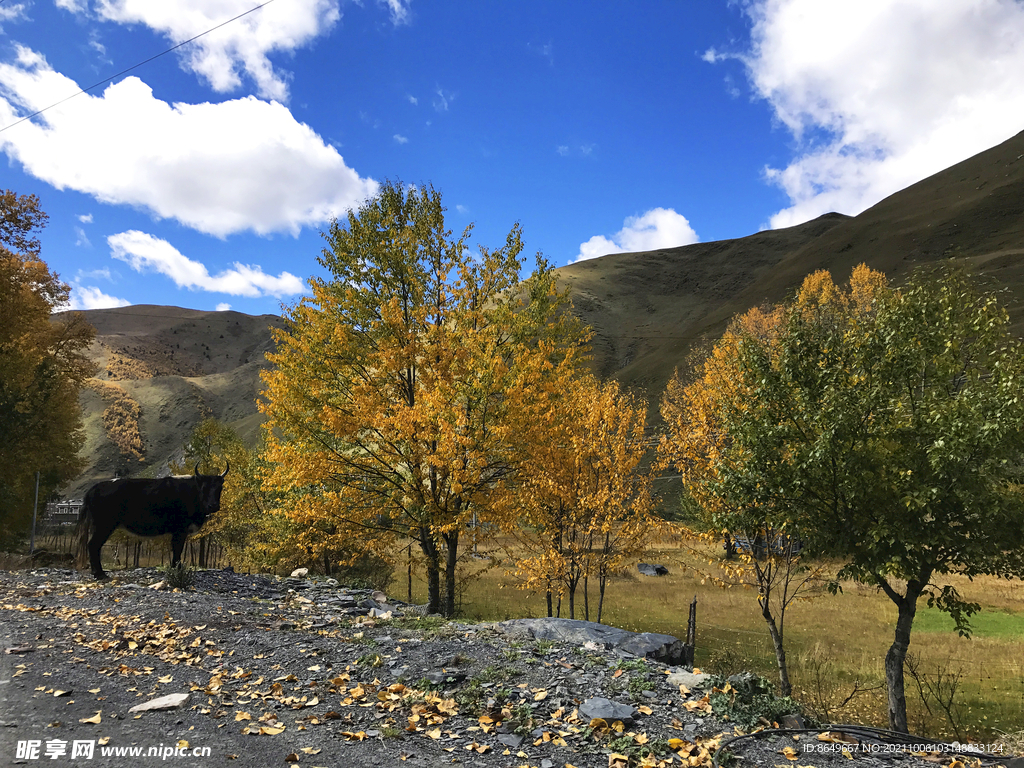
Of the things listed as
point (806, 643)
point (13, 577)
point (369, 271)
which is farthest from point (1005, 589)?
point (13, 577)

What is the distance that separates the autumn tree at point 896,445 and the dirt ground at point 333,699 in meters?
5.04

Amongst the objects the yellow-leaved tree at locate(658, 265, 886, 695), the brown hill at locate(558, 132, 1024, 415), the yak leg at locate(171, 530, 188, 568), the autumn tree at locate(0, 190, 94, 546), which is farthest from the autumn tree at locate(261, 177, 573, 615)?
the brown hill at locate(558, 132, 1024, 415)

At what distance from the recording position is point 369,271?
18469 mm

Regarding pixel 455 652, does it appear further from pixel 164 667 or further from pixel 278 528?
pixel 278 528

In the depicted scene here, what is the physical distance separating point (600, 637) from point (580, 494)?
7659 mm

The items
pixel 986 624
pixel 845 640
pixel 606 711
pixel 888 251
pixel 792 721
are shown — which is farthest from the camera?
pixel 888 251

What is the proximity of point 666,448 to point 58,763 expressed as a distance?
13803 mm

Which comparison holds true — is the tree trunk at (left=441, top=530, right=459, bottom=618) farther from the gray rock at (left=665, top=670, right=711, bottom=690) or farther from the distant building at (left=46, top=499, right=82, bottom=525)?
the distant building at (left=46, top=499, right=82, bottom=525)

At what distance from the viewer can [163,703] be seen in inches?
263

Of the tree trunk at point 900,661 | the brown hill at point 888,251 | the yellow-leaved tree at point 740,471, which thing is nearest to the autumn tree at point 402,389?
the yellow-leaved tree at point 740,471

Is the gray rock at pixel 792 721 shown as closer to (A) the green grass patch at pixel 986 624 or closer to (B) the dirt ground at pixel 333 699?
(B) the dirt ground at pixel 333 699

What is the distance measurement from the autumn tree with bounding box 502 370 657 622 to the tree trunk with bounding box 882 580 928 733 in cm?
769

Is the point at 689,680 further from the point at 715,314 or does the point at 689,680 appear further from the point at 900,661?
the point at 715,314

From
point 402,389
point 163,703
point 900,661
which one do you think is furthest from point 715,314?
point 163,703
